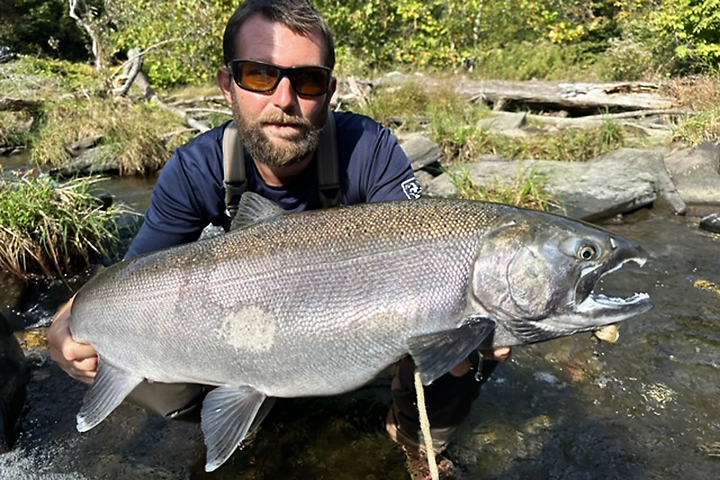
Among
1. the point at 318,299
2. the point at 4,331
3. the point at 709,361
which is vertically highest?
the point at 318,299

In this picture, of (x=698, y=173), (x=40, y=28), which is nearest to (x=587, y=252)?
(x=698, y=173)

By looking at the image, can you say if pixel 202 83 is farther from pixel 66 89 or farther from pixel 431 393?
pixel 431 393

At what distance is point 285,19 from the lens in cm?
268

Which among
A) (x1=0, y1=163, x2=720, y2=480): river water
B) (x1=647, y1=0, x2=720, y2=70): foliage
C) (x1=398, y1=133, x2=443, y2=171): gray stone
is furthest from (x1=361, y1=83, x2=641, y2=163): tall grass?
(x1=0, y1=163, x2=720, y2=480): river water

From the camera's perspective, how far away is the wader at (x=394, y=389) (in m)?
2.71

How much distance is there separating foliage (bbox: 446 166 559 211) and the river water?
2.58 metres

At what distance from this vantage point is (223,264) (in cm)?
215

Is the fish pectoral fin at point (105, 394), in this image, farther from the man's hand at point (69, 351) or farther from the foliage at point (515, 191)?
the foliage at point (515, 191)

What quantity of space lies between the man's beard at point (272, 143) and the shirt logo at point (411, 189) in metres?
0.54

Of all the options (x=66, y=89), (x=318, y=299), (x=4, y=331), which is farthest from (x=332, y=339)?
(x=66, y=89)

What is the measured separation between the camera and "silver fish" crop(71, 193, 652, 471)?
1.89 metres

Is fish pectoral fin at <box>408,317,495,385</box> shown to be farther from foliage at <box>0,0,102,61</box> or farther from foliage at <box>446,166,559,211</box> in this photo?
foliage at <box>0,0,102,61</box>

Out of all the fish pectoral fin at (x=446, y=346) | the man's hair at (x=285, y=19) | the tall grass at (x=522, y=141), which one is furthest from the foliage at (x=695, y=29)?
the fish pectoral fin at (x=446, y=346)

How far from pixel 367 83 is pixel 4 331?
1115cm
